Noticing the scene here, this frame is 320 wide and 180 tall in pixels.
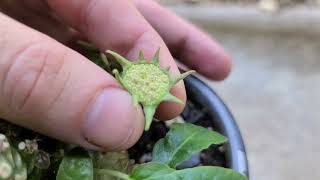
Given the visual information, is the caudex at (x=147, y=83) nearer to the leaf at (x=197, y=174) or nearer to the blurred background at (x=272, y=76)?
the leaf at (x=197, y=174)

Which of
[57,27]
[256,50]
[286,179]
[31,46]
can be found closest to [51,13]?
[57,27]

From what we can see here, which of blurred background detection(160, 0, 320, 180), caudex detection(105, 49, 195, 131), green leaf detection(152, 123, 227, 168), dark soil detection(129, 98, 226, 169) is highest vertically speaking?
caudex detection(105, 49, 195, 131)

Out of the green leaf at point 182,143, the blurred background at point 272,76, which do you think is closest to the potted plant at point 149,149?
the green leaf at point 182,143

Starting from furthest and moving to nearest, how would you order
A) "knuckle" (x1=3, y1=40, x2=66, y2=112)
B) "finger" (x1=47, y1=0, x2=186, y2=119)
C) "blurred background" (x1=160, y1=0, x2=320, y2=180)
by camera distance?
"blurred background" (x1=160, y1=0, x2=320, y2=180)
"finger" (x1=47, y1=0, x2=186, y2=119)
"knuckle" (x1=3, y1=40, x2=66, y2=112)

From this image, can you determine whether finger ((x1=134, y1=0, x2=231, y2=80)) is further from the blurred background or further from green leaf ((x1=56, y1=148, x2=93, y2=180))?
the blurred background

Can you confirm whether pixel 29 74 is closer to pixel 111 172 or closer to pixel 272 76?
pixel 111 172

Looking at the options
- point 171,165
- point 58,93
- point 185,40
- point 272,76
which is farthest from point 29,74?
point 272,76

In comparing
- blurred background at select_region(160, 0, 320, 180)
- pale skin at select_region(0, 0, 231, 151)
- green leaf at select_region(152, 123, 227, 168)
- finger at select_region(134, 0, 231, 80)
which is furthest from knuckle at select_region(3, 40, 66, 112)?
blurred background at select_region(160, 0, 320, 180)
